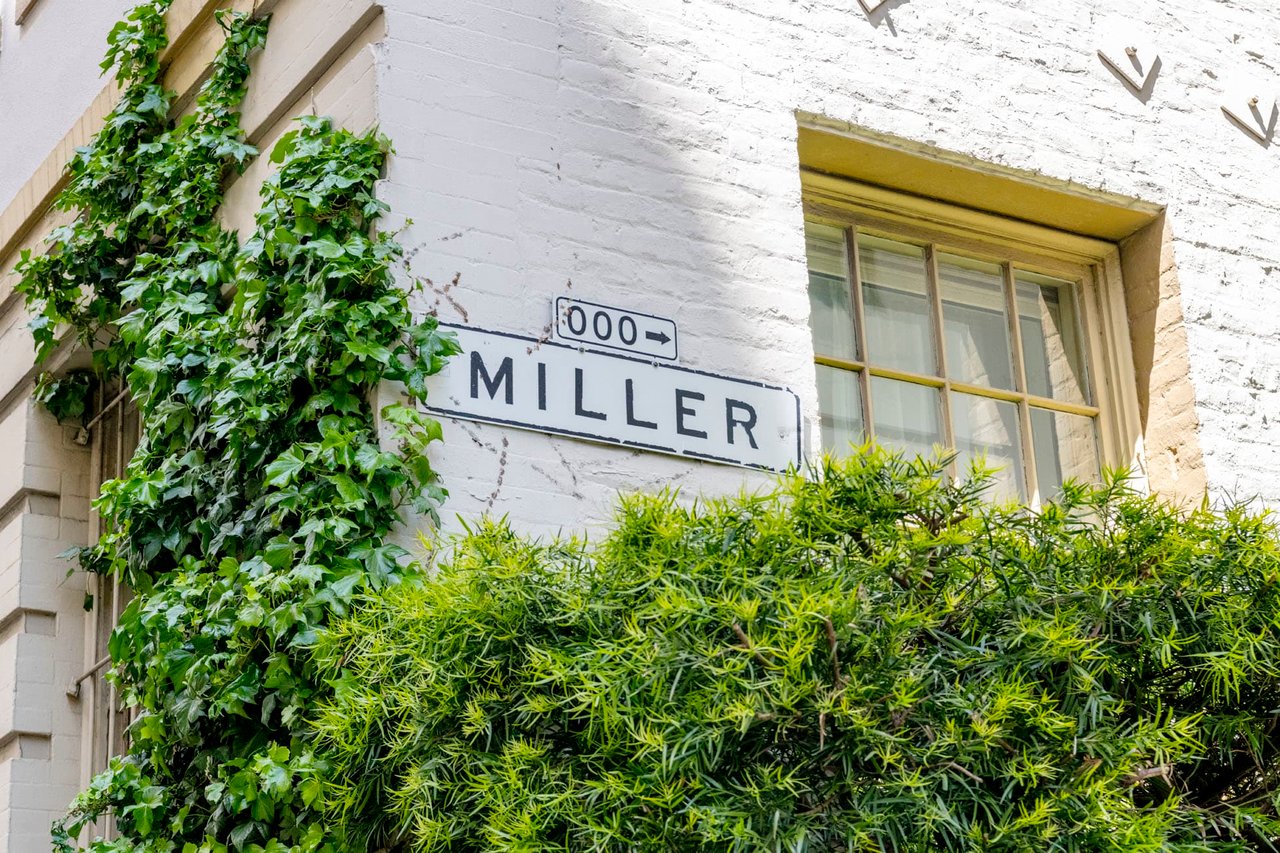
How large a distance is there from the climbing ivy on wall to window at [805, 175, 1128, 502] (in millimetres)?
1675

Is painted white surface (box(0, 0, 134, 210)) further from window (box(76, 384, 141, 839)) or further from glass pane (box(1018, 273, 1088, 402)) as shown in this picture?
glass pane (box(1018, 273, 1088, 402))

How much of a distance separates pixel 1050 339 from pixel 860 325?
85 cm

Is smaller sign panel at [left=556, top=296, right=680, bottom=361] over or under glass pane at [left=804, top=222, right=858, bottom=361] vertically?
under

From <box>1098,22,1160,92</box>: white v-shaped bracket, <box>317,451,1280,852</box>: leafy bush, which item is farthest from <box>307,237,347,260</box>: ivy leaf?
<box>1098,22,1160,92</box>: white v-shaped bracket

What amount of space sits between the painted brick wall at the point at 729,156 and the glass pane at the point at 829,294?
41 centimetres

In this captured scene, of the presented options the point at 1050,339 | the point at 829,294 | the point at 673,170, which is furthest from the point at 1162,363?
the point at 673,170

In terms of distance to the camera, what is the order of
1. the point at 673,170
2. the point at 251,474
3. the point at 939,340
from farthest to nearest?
the point at 939,340
the point at 673,170
the point at 251,474

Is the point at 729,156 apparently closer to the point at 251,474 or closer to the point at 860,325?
the point at 860,325

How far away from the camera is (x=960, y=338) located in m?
6.15

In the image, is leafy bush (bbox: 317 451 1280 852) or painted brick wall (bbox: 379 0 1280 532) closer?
leafy bush (bbox: 317 451 1280 852)

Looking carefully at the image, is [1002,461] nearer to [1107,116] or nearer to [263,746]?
[1107,116]

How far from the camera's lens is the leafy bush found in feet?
10.4

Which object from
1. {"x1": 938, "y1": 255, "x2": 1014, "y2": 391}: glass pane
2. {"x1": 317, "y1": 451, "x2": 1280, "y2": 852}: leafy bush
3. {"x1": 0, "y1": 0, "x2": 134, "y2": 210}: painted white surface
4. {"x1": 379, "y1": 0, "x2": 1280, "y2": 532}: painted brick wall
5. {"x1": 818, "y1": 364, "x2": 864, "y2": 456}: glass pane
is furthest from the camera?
{"x1": 0, "y1": 0, "x2": 134, "y2": 210}: painted white surface

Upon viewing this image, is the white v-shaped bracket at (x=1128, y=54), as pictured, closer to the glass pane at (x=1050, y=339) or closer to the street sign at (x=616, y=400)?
the glass pane at (x=1050, y=339)
